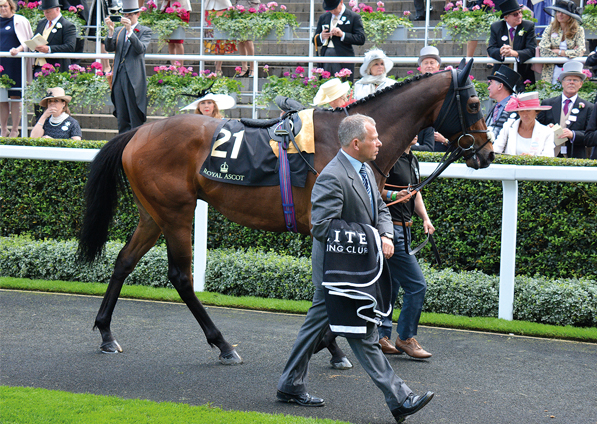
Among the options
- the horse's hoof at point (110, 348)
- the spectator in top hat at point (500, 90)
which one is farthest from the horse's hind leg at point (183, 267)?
A: the spectator in top hat at point (500, 90)

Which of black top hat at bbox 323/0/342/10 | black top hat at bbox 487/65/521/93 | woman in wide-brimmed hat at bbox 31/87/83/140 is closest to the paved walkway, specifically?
black top hat at bbox 487/65/521/93

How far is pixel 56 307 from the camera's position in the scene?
602cm

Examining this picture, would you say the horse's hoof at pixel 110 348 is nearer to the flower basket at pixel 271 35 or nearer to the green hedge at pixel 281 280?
the green hedge at pixel 281 280

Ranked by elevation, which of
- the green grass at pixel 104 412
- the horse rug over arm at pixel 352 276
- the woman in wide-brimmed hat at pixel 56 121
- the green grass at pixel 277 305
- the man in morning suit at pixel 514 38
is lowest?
the green grass at pixel 277 305

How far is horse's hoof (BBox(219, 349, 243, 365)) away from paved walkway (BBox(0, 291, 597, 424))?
0.05 m

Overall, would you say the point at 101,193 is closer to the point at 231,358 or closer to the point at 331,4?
the point at 231,358

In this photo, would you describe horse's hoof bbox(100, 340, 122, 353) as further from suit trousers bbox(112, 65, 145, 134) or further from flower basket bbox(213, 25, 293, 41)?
flower basket bbox(213, 25, 293, 41)

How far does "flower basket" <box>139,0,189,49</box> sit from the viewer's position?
11.2 meters

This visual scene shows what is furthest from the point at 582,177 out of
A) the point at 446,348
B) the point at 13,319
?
the point at 13,319

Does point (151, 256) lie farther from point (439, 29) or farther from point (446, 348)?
point (439, 29)

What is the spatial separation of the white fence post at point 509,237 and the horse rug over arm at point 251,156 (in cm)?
209

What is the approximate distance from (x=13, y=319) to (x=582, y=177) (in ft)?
16.1

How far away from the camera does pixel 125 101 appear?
884cm

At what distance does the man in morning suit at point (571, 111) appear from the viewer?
749 cm
